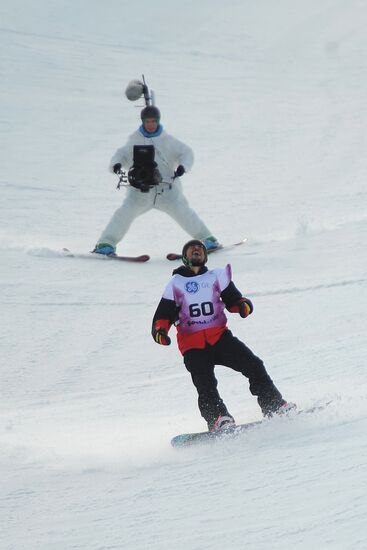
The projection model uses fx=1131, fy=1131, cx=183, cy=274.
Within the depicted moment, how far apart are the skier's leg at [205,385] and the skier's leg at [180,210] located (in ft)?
14.7

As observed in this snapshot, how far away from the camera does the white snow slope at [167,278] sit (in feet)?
16.6

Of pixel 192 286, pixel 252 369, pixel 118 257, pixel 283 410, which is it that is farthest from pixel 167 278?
pixel 283 410

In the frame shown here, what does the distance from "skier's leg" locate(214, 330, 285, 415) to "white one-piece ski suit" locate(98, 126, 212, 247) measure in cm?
439

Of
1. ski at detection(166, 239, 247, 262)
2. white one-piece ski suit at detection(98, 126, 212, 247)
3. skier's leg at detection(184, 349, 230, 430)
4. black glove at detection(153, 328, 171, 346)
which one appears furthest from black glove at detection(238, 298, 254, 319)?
ski at detection(166, 239, 247, 262)

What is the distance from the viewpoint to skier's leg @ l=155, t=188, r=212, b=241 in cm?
1048

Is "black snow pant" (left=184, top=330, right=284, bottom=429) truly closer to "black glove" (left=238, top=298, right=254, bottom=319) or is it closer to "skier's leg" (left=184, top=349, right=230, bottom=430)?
"skier's leg" (left=184, top=349, right=230, bottom=430)

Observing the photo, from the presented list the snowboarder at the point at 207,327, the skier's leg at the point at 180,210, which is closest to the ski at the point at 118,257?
the skier's leg at the point at 180,210

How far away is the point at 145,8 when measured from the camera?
24219 millimetres

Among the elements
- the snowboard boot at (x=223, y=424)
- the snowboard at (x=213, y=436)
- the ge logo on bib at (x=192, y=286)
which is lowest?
the snowboard at (x=213, y=436)

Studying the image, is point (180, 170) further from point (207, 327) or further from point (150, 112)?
point (207, 327)

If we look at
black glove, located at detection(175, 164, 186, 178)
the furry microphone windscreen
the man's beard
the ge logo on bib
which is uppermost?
the furry microphone windscreen

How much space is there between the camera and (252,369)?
597cm

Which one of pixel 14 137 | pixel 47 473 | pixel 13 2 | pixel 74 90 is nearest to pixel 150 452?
pixel 47 473

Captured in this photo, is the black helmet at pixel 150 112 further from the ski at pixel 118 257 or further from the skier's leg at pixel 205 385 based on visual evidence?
the skier's leg at pixel 205 385
